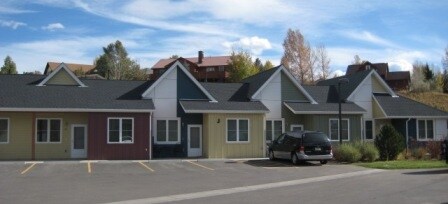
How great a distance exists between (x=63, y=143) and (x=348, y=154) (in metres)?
15.7

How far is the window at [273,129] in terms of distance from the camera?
33906 mm

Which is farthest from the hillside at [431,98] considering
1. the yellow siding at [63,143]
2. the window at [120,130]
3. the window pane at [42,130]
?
the window pane at [42,130]

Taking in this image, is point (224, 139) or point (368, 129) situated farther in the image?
point (368, 129)

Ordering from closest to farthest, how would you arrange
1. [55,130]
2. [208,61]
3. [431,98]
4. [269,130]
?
[55,130]
[269,130]
[431,98]
[208,61]

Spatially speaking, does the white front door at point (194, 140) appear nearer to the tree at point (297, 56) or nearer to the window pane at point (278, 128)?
the window pane at point (278, 128)

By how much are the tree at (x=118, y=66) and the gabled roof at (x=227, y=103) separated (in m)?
51.5

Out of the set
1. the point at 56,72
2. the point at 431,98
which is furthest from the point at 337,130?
the point at 431,98

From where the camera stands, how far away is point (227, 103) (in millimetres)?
32094

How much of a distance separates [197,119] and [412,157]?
12569 millimetres

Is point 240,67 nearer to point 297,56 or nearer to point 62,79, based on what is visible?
point 297,56

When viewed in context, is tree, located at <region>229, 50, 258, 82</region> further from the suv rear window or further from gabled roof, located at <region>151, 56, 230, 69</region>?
the suv rear window

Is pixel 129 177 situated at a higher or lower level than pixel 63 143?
lower

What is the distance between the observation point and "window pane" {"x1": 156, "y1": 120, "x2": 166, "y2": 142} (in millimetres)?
30969

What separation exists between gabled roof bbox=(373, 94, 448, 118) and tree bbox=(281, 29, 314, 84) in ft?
131
